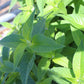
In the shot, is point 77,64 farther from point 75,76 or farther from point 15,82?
point 15,82

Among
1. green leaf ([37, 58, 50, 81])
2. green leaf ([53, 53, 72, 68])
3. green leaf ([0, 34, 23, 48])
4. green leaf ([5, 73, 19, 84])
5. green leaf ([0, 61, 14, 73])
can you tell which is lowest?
green leaf ([5, 73, 19, 84])

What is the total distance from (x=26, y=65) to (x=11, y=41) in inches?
3.8

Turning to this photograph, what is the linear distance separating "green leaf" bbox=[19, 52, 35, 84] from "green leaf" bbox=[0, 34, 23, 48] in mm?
66

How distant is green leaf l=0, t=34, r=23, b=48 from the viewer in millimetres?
435

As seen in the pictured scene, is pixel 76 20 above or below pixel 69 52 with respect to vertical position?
above

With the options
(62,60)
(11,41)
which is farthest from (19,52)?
(62,60)

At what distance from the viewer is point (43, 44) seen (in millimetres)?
439

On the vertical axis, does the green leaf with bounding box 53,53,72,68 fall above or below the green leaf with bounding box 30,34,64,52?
below

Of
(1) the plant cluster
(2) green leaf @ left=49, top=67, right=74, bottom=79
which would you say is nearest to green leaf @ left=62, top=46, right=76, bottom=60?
(1) the plant cluster

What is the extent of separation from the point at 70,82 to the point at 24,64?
0.14 meters

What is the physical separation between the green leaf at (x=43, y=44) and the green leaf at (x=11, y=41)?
0.04 m

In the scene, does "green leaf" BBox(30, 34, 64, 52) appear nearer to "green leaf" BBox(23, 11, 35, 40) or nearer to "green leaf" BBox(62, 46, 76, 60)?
"green leaf" BBox(23, 11, 35, 40)

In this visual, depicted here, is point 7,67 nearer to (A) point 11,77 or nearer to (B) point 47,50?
(A) point 11,77

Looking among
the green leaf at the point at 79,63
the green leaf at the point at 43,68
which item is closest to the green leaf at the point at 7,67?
the green leaf at the point at 43,68
